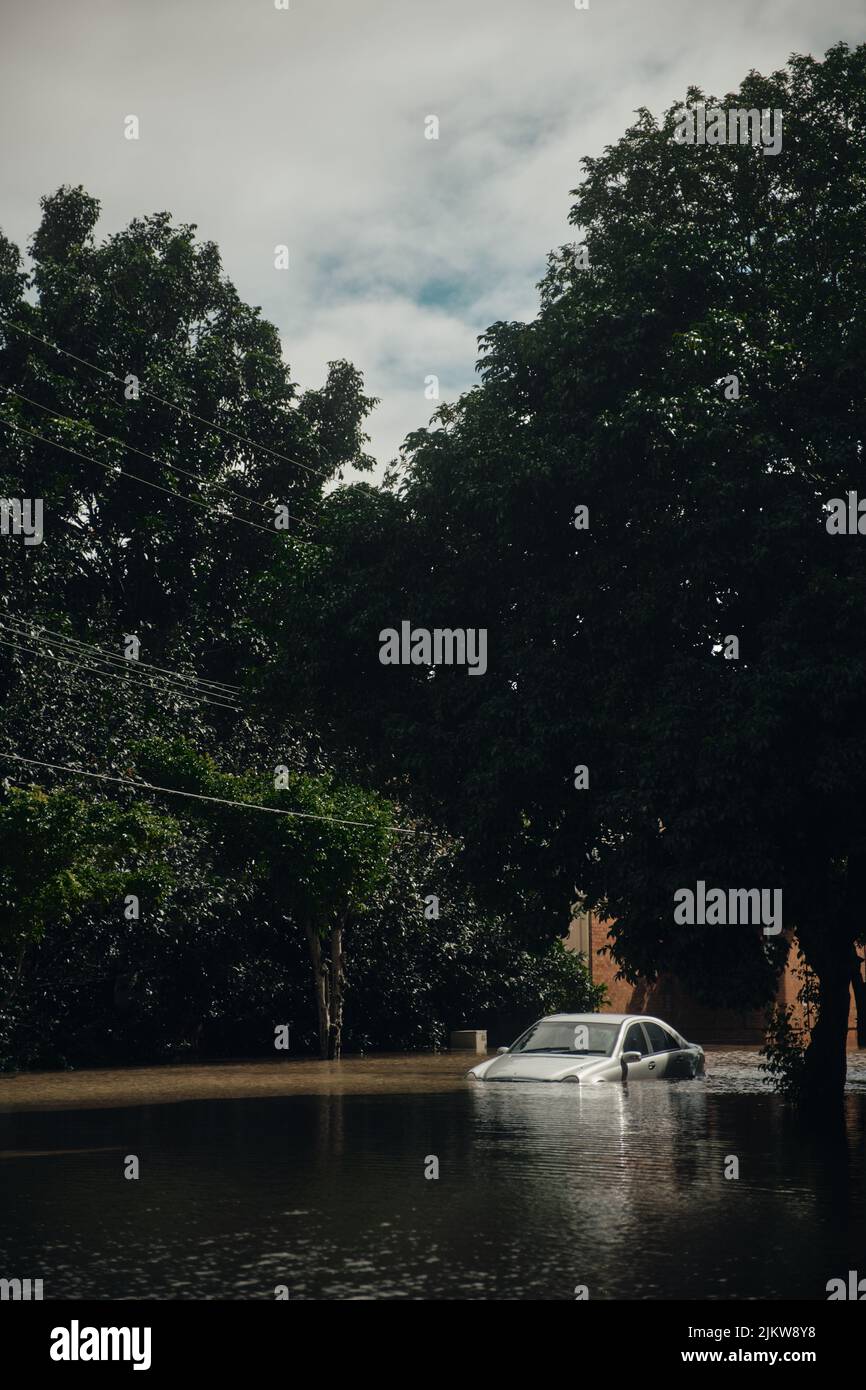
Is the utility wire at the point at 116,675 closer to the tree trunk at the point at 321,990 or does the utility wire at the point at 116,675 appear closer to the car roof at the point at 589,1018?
the tree trunk at the point at 321,990

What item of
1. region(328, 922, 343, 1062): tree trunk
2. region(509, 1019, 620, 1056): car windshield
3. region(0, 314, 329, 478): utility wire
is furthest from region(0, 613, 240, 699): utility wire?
region(509, 1019, 620, 1056): car windshield

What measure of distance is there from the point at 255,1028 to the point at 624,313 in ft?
72.5

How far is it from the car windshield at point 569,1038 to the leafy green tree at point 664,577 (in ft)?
5.81

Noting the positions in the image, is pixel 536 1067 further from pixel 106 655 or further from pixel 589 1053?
pixel 106 655

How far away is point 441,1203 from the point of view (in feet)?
36.9

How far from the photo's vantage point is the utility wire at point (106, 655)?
1334 inches

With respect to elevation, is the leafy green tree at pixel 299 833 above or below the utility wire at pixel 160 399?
below

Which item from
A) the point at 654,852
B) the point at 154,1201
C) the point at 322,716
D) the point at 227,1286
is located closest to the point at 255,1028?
the point at 322,716

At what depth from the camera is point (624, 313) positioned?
66.3 feet

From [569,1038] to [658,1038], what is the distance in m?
2.11

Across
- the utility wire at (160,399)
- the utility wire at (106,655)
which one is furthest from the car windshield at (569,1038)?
the utility wire at (160,399)

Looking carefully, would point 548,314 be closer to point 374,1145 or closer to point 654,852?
point 654,852

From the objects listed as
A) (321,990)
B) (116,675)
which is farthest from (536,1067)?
(116,675)
